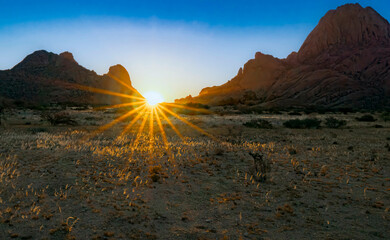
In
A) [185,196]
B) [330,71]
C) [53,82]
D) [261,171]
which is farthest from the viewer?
[53,82]

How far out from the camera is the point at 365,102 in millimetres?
83000

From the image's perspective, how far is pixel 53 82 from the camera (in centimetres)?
10812

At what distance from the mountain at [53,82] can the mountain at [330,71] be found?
60.4 m

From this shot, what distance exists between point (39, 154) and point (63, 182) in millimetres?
4362

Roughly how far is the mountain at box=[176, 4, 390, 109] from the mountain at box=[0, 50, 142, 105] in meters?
60.4

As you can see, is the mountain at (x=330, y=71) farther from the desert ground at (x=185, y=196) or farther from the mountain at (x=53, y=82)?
the desert ground at (x=185, y=196)

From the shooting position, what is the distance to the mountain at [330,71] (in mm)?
88938

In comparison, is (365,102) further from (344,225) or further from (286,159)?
(344,225)

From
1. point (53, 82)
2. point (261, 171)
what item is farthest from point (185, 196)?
point (53, 82)

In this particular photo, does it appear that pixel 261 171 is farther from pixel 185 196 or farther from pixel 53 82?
pixel 53 82

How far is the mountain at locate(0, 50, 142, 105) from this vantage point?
92000 mm

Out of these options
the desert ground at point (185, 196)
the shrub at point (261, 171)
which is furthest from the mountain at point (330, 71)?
the shrub at point (261, 171)

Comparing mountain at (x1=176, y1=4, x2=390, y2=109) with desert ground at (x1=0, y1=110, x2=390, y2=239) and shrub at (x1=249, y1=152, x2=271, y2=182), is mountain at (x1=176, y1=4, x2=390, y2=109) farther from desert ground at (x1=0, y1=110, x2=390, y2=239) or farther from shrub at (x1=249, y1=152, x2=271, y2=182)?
shrub at (x1=249, y1=152, x2=271, y2=182)

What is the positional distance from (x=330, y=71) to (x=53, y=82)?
12089 cm
